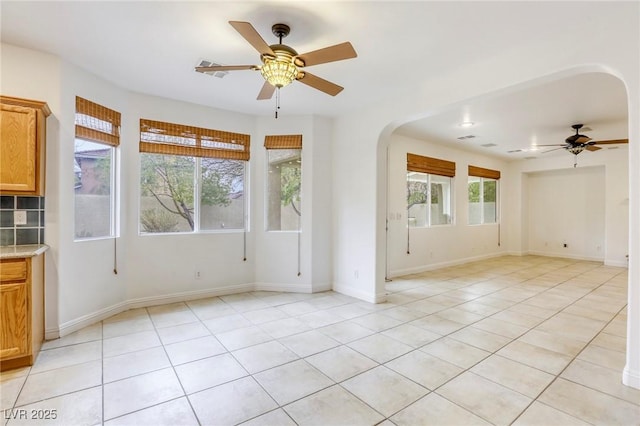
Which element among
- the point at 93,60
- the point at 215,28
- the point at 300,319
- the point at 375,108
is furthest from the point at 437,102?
the point at 93,60

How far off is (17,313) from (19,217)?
1001mm

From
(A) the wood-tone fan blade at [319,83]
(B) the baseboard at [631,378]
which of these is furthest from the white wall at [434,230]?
(B) the baseboard at [631,378]

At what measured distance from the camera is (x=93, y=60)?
124 inches

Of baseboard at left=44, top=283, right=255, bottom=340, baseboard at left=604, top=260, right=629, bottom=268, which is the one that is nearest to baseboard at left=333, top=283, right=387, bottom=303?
baseboard at left=44, top=283, right=255, bottom=340

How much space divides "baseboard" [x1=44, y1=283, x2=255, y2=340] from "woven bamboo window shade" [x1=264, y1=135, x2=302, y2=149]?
227 centimetres

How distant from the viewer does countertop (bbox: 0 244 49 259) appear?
2.47 m

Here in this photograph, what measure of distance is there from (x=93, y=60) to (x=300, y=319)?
11.7 feet

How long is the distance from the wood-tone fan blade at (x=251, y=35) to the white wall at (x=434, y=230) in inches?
162

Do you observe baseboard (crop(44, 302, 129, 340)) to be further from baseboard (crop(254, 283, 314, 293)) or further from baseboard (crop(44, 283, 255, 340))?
baseboard (crop(254, 283, 314, 293))

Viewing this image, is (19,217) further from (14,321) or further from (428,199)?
(428,199)

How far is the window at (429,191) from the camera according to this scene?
21.5ft

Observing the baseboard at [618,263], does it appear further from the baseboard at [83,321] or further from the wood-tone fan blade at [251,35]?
the baseboard at [83,321]

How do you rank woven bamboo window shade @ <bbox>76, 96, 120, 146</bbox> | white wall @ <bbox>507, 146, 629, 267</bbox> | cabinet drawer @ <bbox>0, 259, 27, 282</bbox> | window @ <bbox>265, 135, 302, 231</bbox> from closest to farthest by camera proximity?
cabinet drawer @ <bbox>0, 259, 27, 282</bbox>
woven bamboo window shade @ <bbox>76, 96, 120, 146</bbox>
window @ <bbox>265, 135, 302, 231</bbox>
white wall @ <bbox>507, 146, 629, 267</bbox>

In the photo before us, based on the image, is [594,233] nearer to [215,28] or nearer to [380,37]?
[380,37]
